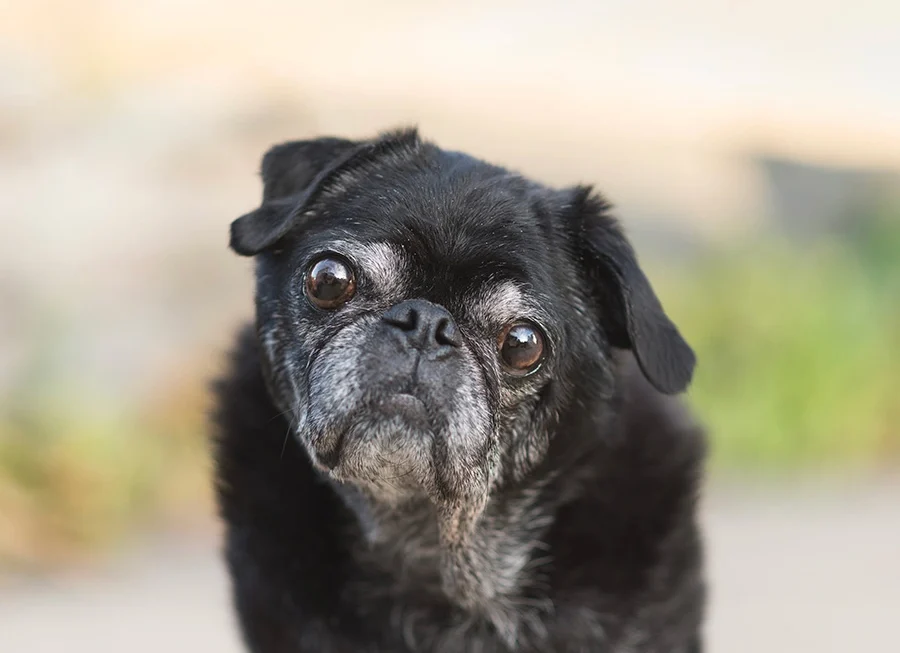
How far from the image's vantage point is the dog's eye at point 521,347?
264cm

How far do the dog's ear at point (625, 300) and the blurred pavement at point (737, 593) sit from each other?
2348 millimetres

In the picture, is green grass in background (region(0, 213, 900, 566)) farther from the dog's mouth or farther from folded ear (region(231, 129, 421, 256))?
the dog's mouth

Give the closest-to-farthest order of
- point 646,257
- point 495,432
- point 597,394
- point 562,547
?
1. point 495,432
2. point 597,394
3. point 562,547
4. point 646,257

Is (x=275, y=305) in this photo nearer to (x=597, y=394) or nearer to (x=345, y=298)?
(x=345, y=298)

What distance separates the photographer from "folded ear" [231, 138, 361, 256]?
262cm

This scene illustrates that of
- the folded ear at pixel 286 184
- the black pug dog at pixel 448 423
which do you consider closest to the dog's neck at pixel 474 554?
the black pug dog at pixel 448 423

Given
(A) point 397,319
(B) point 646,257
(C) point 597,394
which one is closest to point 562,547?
(C) point 597,394

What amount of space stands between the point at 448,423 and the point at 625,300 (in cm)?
62

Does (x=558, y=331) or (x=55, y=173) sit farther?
(x=55, y=173)

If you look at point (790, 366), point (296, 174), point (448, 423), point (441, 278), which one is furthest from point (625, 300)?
point (790, 366)

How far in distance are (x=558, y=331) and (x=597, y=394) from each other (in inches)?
11.7

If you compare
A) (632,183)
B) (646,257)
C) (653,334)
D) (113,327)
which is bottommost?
(113,327)

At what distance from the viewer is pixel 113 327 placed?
6.62m

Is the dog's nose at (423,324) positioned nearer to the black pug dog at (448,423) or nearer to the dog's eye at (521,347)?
the black pug dog at (448,423)
